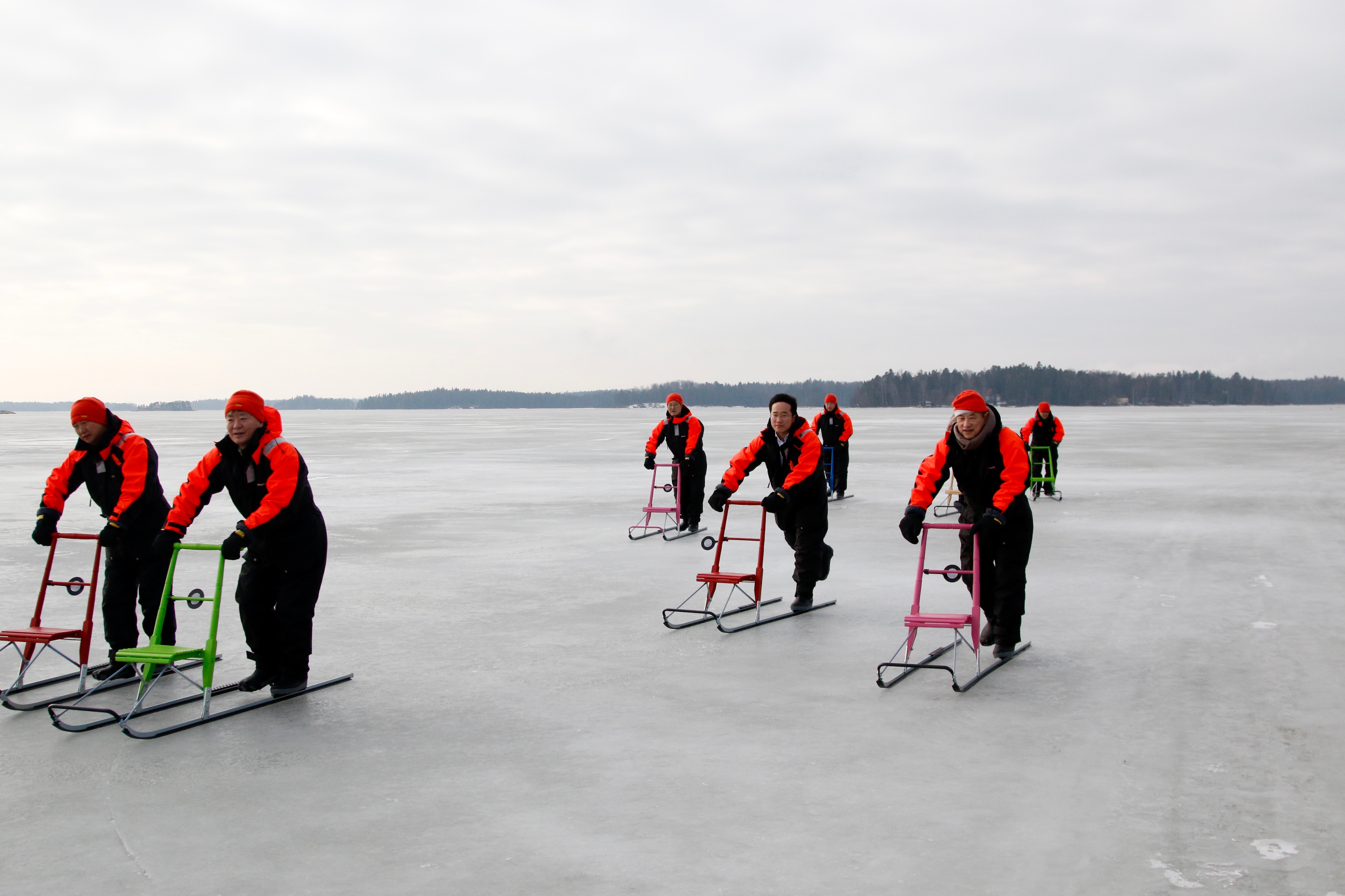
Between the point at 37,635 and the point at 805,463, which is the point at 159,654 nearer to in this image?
the point at 37,635

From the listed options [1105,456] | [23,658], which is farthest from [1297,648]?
[1105,456]

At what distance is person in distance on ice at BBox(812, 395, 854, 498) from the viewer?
16.5 m

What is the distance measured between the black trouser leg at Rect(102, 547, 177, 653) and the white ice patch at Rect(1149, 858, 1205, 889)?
5001mm

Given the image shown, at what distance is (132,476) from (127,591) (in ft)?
2.26

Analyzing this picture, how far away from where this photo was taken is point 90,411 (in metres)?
5.66

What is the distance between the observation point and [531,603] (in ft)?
26.1

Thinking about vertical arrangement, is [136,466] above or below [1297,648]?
above

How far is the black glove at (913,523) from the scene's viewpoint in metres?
5.88

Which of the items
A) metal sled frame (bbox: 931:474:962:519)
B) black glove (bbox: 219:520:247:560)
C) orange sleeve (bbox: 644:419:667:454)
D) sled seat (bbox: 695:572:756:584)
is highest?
orange sleeve (bbox: 644:419:667:454)

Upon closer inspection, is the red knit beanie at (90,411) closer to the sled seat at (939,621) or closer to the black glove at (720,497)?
the black glove at (720,497)

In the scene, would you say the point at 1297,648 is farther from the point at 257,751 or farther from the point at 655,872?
the point at 257,751

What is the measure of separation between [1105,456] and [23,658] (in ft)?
87.3

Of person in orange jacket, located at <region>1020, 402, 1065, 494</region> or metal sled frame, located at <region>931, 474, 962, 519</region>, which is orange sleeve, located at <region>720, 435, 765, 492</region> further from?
person in orange jacket, located at <region>1020, 402, 1065, 494</region>

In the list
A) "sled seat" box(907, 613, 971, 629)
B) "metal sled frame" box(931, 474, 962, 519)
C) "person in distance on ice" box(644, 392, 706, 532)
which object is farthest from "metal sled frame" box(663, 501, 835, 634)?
"metal sled frame" box(931, 474, 962, 519)
